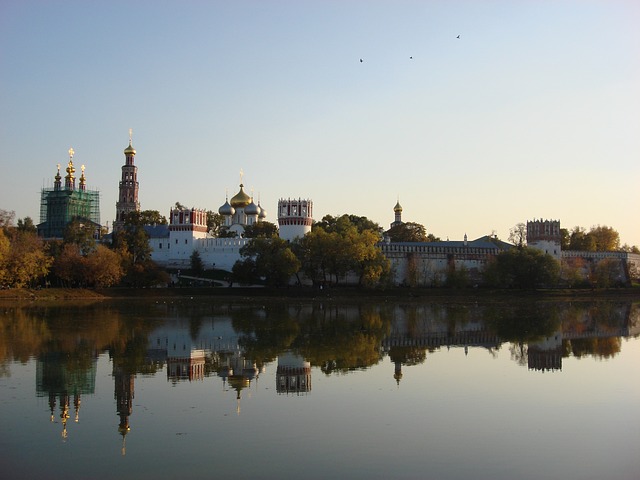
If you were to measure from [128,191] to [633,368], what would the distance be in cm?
7470

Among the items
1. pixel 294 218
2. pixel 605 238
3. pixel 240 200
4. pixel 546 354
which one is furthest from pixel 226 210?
pixel 546 354

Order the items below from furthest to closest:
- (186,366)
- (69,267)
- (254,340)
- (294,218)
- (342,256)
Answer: (294,218), (342,256), (69,267), (254,340), (186,366)

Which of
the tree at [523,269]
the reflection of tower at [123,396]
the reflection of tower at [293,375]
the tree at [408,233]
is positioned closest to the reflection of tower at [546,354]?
the reflection of tower at [293,375]

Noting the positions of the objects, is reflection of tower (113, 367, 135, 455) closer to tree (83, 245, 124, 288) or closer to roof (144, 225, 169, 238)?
tree (83, 245, 124, 288)

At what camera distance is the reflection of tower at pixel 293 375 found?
18.8m

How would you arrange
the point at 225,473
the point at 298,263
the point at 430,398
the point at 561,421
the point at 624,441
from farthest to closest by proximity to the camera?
the point at 298,263 → the point at 430,398 → the point at 561,421 → the point at 624,441 → the point at 225,473

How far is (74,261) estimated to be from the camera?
57281 mm

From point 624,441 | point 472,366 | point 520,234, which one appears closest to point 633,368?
point 472,366

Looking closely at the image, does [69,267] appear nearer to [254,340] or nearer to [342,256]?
[342,256]

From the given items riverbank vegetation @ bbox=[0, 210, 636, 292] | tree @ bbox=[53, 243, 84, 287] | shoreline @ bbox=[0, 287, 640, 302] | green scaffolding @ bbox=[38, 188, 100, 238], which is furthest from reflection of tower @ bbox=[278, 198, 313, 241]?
green scaffolding @ bbox=[38, 188, 100, 238]

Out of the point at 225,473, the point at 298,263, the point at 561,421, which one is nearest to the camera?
the point at 225,473

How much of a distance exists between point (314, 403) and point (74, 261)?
4383 centimetres

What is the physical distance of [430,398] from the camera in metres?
17.9

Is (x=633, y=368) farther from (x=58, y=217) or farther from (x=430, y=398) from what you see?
(x=58, y=217)
